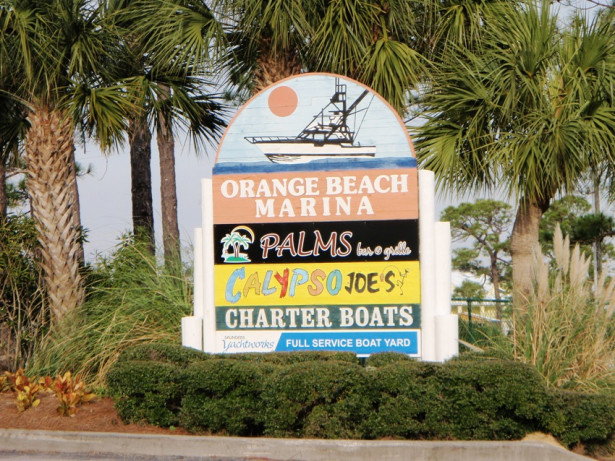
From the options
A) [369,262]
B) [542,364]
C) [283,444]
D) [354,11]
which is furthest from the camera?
[354,11]

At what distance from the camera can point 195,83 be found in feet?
42.9

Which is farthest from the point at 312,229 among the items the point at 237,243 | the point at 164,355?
the point at 164,355

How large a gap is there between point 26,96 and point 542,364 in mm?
8101

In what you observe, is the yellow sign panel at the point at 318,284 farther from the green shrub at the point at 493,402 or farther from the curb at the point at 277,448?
the curb at the point at 277,448

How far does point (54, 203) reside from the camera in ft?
39.5

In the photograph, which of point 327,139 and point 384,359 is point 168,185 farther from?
point 384,359

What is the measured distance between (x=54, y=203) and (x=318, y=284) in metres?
4.67

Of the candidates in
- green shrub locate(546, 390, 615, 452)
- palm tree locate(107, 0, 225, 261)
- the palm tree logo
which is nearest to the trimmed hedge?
green shrub locate(546, 390, 615, 452)

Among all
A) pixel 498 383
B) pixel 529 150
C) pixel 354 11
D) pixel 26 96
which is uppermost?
pixel 354 11

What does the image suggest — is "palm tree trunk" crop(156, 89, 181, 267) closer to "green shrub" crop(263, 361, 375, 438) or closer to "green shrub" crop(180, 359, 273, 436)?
"green shrub" crop(180, 359, 273, 436)

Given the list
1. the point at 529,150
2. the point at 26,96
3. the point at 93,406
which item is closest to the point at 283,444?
the point at 93,406

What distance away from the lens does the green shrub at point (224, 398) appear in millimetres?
7938

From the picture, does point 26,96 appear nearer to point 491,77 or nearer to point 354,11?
point 354,11

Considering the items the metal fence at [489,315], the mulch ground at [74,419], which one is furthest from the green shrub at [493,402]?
the mulch ground at [74,419]
